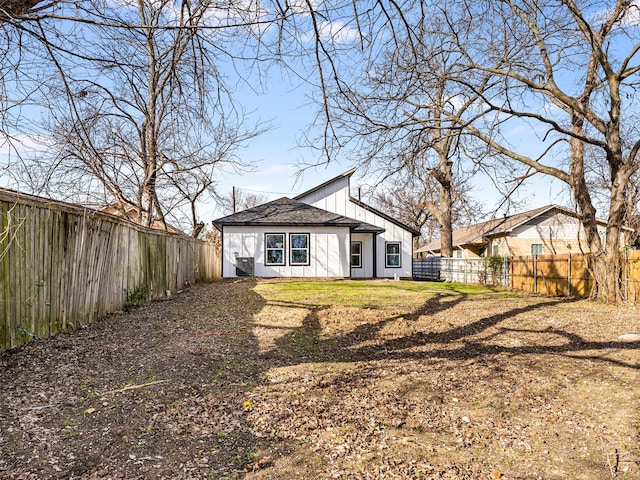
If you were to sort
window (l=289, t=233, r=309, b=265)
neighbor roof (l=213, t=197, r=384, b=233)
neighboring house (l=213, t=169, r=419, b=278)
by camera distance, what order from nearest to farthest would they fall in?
1. neighbor roof (l=213, t=197, r=384, b=233)
2. neighboring house (l=213, t=169, r=419, b=278)
3. window (l=289, t=233, r=309, b=265)

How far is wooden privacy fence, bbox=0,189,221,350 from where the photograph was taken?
16.1 ft

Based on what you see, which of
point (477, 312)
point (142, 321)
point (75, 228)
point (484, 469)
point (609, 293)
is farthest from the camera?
point (609, 293)

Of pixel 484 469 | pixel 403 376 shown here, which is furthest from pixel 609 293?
pixel 484 469

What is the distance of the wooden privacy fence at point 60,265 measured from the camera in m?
4.90

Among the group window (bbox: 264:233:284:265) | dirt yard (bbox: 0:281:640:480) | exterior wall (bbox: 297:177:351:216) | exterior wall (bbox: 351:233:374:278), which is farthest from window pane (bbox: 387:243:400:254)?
dirt yard (bbox: 0:281:640:480)

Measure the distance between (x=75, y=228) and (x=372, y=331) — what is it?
4715 millimetres

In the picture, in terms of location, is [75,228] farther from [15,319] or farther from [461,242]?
[461,242]

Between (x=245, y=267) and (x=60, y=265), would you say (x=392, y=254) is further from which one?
(x=60, y=265)

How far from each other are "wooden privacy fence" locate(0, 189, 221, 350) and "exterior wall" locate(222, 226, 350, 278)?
899 cm

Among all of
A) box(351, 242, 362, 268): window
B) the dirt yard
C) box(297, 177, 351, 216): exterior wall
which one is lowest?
the dirt yard

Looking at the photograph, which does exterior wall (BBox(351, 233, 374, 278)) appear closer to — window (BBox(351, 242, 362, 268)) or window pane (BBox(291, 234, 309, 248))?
window (BBox(351, 242, 362, 268))

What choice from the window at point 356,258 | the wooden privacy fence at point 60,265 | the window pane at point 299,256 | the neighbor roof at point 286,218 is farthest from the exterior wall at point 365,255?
the wooden privacy fence at point 60,265

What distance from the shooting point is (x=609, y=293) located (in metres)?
11.3

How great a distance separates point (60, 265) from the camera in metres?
6.05
